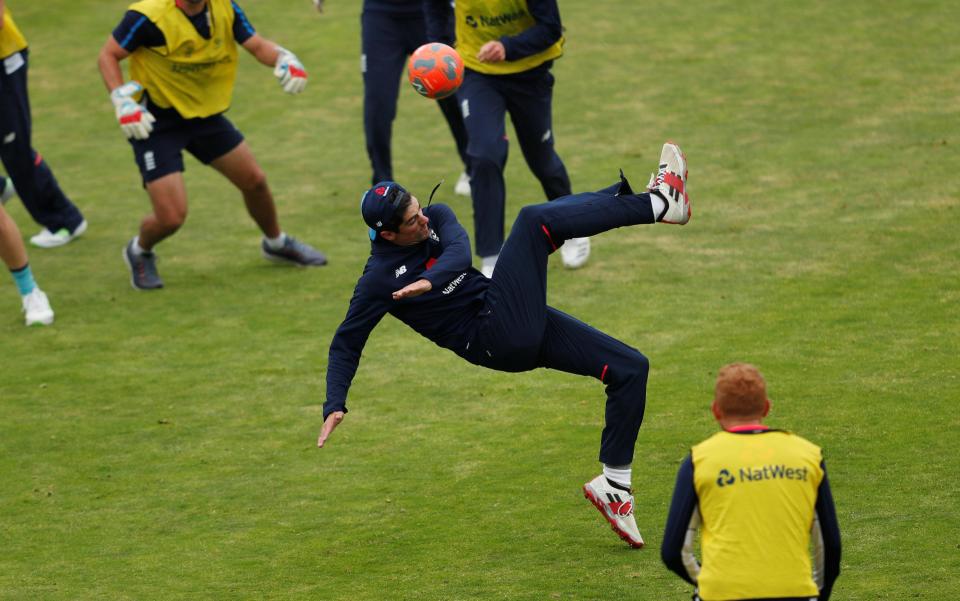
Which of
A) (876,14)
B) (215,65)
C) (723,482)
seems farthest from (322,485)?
(876,14)

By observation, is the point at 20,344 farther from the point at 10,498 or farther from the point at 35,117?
the point at 35,117

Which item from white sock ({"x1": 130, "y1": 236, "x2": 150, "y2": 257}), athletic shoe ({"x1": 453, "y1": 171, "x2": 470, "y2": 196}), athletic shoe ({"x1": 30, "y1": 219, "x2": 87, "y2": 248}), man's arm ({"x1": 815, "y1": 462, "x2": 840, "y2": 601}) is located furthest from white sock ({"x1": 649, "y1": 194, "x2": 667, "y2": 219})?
athletic shoe ({"x1": 30, "y1": 219, "x2": 87, "y2": 248})

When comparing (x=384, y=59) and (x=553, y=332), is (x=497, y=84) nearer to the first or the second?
(x=384, y=59)

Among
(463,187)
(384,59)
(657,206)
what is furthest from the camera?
(463,187)

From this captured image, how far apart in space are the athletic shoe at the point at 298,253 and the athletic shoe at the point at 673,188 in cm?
516

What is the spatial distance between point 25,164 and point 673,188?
7029 millimetres

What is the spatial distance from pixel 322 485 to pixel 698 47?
1107 centimetres

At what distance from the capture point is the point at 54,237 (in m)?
12.8

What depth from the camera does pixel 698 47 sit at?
1708 centimetres

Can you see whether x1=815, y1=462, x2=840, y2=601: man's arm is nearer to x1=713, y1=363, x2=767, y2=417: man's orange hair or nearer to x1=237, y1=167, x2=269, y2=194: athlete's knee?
x1=713, y1=363, x2=767, y2=417: man's orange hair

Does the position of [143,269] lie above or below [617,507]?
below

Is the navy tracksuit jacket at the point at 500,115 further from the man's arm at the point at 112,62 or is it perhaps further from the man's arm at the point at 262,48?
the man's arm at the point at 112,62

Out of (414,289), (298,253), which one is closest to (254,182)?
(298,253)

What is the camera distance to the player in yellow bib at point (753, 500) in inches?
174
